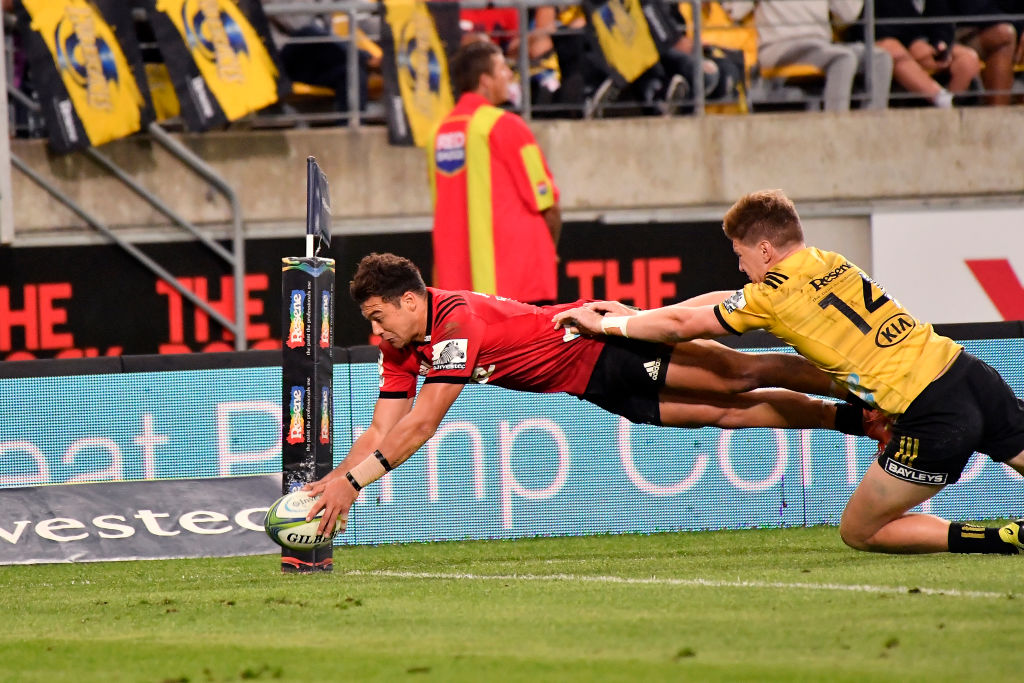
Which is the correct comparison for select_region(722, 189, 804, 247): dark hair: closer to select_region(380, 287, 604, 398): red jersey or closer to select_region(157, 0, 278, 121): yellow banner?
select_region(380, 287, 604, 398): red jersey

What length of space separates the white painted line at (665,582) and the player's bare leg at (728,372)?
3.66 feet

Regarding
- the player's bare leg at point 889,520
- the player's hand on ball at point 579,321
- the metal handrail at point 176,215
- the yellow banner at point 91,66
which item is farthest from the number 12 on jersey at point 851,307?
the yellow banner at point 91,66

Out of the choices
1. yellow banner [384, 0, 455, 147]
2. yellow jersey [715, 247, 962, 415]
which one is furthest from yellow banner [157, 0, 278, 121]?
yellow jersey [715, 247, 962, 415]

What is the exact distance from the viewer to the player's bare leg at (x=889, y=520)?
266 inches

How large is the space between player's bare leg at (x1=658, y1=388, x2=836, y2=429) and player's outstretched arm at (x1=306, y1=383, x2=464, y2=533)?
127cm

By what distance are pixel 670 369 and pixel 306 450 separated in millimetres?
1841

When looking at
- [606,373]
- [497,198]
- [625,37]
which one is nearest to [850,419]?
[606,373]

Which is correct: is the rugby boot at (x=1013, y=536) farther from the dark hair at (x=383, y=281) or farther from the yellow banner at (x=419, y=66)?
the yellow banner at (x=419, y=66)

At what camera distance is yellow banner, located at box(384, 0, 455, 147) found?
1166cm

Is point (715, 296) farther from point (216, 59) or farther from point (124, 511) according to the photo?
point (216, 59)

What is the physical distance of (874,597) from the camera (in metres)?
5.66

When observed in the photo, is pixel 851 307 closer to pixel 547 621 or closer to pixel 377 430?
pixel 547 621

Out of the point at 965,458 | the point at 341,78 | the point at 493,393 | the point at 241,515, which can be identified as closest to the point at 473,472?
the point at 493,393

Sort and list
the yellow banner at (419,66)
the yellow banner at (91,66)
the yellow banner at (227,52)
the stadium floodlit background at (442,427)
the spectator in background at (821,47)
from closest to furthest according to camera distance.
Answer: the stadium floodlit background at (442,427), the yellow banner at (91,66), the yellow banner at (227,52), the yellow banner at (419,66), the spectator in background at (821,47)
